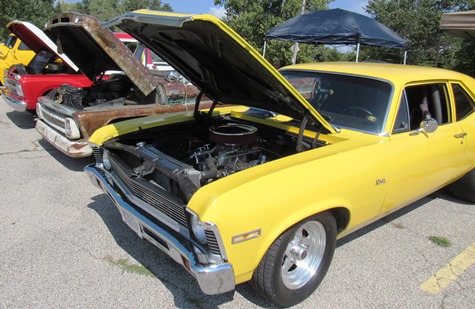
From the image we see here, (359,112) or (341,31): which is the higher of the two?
(341,31)

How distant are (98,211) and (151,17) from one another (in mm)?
2230

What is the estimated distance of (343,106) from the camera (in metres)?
3.25

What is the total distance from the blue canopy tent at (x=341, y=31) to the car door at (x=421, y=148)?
289 inches

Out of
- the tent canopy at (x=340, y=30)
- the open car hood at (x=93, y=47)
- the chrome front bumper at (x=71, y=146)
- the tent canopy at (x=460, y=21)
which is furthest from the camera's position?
the tent canopy at (x=340, y=30)

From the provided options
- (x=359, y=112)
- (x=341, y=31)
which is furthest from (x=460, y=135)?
(x=341, y=31)

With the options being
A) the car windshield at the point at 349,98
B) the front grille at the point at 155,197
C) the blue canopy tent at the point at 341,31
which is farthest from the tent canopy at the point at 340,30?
the front grille at the point at 155,197

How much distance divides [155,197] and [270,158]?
43.8 inches

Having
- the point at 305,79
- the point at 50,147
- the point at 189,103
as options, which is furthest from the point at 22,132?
the point at 305,79

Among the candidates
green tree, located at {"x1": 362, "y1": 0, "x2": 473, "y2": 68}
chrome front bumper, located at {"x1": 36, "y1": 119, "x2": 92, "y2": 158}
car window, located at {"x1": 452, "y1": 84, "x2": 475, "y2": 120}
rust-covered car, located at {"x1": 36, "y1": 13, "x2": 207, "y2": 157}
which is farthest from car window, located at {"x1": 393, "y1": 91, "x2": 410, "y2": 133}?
green tree, located at {"x1": 362, "y1": 0, "x2": 473, "y2": 68}

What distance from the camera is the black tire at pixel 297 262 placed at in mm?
2170

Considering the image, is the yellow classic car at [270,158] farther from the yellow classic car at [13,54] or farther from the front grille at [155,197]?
the yellow classic car at [13,54]

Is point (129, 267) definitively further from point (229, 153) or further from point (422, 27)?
point (422, 27)

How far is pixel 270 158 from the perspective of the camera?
3.07m

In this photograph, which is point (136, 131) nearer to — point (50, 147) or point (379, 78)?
point (379, 78)
